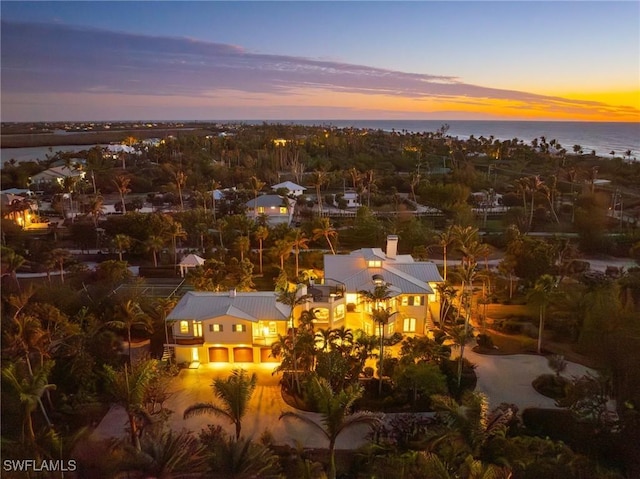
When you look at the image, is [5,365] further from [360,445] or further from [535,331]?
[535,331]

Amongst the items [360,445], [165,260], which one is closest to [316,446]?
[360,445]

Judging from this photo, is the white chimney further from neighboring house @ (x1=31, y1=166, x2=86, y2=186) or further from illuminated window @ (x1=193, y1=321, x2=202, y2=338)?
neighboring house @ (x1=31, y1=166, x2=86, y2=186)

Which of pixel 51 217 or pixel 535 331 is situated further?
pixel 51 217

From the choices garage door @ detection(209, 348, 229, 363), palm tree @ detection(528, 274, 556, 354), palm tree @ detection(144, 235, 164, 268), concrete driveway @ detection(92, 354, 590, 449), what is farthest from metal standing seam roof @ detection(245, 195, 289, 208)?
palm tree @ detection(528, 274, 556, 354)

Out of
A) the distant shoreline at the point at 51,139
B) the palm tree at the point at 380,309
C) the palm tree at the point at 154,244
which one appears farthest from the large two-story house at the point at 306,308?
the palm tree at the point at 154,244

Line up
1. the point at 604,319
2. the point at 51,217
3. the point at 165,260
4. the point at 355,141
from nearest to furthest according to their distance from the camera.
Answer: the point at 604,319 < the point at 165,260 < the point at 51,217 < the point at 355,141

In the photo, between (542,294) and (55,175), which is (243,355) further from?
(55,175)

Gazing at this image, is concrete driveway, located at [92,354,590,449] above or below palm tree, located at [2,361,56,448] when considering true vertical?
below

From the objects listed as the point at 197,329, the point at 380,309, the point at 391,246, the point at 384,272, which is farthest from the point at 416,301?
the point at 197,329
